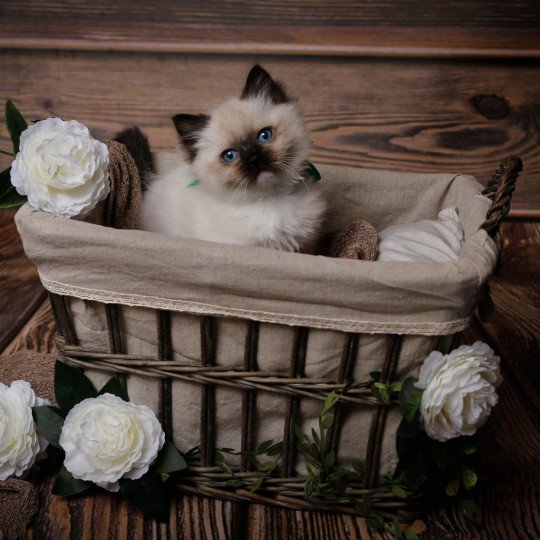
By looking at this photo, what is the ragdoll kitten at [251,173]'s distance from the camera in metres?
1.17

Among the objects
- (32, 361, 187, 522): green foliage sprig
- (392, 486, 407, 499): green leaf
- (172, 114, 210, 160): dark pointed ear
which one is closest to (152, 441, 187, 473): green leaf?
(32, 361, 187, 522): green foliage sprig

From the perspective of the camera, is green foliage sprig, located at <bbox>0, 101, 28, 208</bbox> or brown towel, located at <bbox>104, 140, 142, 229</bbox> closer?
green foliage sprig, located at <bbox>0, 101, 28, 208</bbox>

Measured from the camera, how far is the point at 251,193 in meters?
1.18

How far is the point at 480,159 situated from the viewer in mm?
2227

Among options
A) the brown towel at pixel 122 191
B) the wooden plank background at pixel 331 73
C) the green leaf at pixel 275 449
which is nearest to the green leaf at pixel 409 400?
the green leaf at pixel 275 449

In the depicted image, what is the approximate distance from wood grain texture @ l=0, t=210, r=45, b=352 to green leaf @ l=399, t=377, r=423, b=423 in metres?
1.06

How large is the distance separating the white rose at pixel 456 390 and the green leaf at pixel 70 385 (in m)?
0.57

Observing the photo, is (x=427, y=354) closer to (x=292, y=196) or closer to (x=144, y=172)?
(x=292, y=196)

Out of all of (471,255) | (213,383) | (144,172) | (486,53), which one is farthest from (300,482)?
(486,53)

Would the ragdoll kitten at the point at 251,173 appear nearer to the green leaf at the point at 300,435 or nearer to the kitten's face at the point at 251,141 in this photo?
the kitten's face at the point at 251,141

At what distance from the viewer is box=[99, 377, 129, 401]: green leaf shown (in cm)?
108

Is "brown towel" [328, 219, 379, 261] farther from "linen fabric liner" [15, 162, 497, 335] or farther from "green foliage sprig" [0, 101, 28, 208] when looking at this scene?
"green foliage sprig" [0, 101, 28, 208]

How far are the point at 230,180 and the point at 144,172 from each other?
429 millimetres

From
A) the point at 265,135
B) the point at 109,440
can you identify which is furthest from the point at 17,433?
the point at 265,135
